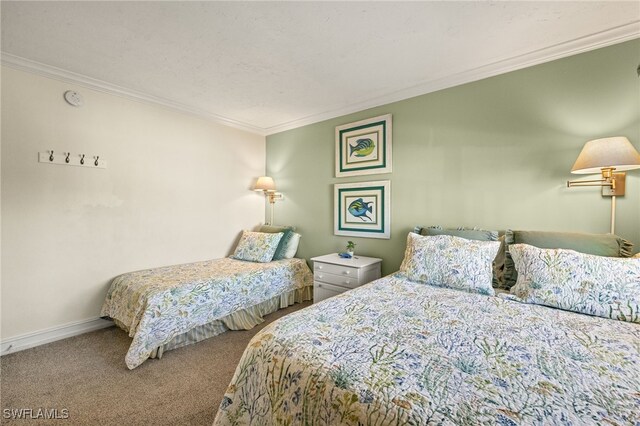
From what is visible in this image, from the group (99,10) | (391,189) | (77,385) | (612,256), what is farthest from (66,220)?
(612,256)

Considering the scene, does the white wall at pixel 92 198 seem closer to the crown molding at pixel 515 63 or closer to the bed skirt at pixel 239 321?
the bed skirt at pixel 239 321

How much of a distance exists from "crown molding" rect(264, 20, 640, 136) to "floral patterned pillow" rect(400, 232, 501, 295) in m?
1.50

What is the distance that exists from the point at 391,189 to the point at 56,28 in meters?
3.03

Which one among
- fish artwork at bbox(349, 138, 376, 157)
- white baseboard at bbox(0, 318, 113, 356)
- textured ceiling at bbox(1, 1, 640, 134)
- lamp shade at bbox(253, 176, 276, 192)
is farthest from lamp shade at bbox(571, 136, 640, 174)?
white baseboard at bbox(0, 318, 113, 356)

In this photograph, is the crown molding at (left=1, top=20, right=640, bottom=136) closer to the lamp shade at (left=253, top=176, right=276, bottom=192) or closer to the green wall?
the green wall

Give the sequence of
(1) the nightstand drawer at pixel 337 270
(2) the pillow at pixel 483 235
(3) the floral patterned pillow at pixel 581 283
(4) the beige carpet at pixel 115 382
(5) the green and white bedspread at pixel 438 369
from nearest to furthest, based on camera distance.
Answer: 1. (5) the green and white bedspread at pixel 438 369
2. (3) the floral patterned pillow at pixel 581 283
3. (4) the beige carpet at pixel 115 382
4. (2) the pillow at pixel 483 235
5. (1) the nightstand drawer at pixel 337 270

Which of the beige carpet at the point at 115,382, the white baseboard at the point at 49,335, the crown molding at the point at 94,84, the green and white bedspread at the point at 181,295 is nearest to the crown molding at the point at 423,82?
the crown molding at the point at 94,84

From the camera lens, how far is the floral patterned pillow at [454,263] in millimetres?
1860

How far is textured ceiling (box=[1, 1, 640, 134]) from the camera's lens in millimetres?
1687

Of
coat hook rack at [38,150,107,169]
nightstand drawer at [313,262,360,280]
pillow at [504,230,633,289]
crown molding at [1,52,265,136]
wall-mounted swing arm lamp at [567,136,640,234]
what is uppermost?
crown molding at [1,52,265,136]

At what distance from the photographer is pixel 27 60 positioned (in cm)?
223

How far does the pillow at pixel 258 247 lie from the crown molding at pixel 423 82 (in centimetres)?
164

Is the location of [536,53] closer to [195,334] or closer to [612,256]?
[612,256]

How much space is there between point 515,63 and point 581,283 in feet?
5.84
